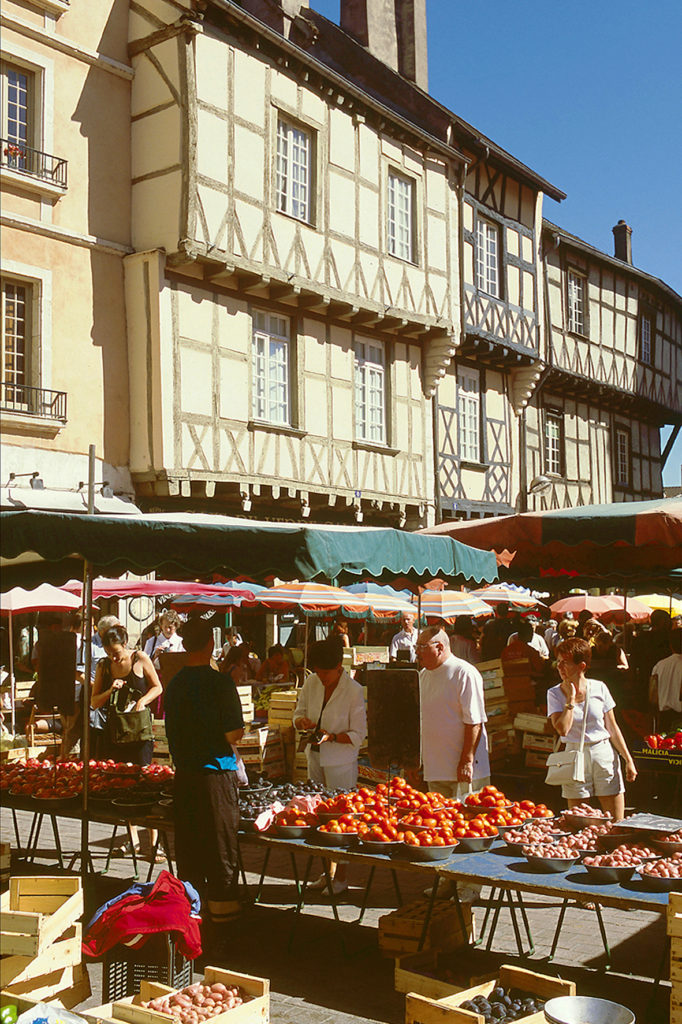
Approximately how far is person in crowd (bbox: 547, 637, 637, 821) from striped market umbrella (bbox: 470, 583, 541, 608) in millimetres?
9002

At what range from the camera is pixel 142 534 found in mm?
5934

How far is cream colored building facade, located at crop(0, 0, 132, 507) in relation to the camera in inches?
572

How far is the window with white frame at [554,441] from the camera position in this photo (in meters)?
25.7

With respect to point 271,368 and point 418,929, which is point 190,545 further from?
point 271,368

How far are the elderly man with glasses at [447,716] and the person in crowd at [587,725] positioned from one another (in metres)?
0.56

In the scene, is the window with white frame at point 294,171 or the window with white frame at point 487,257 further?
the window with white frame at point 487,257

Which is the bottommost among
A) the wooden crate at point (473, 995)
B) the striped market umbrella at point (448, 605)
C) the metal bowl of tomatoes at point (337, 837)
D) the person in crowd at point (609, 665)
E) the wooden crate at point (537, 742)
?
the wooden crate at point (537, 742)

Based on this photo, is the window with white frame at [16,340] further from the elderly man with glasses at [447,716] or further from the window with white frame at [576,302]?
the window with white frame at [576,302]

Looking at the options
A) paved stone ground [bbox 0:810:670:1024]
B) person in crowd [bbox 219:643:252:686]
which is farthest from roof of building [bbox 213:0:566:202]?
paved stone ground [bbox 0:810:670:1024]

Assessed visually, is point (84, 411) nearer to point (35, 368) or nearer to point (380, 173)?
point (35, 368)

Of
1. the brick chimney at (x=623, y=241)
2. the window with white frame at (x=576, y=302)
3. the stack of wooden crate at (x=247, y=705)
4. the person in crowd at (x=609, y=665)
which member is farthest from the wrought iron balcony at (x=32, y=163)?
the brick chimney at (x=623, y=241)

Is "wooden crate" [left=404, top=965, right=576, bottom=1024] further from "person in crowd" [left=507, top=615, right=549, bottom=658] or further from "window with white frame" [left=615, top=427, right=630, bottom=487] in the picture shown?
"window with white frame" [left=615, top=427, right=630, bottom=487]

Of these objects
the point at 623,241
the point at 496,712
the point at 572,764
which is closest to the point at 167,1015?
the point at 572,764

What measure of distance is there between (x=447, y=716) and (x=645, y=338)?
24478 millimetres
